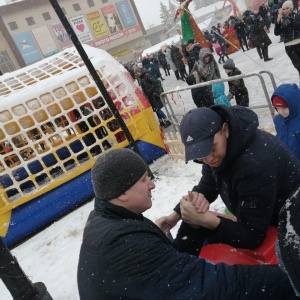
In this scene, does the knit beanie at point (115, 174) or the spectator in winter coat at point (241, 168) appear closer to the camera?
the knit beanie at point (115, 174)

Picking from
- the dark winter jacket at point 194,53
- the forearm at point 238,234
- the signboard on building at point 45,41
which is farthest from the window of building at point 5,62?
the forearm at point 238,234

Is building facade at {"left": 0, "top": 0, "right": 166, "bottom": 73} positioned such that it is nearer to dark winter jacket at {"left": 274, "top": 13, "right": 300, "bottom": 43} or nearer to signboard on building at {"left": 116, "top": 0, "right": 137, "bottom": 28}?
signboard on building at {"left": 116, "top": 0, "right": 137, "bottom": 28}

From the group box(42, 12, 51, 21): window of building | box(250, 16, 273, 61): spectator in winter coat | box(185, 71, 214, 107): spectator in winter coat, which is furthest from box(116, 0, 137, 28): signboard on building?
box(185, 71, 214, 107): spectator in winter coat

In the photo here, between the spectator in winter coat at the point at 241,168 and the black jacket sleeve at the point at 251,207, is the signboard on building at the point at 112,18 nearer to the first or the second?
the spectator in winter coat at the point at 241,168

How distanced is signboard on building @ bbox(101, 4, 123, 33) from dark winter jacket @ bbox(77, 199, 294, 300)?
1878 inches

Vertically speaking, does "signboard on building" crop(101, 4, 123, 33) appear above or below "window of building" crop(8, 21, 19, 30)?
below

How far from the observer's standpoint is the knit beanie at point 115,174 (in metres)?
1.46

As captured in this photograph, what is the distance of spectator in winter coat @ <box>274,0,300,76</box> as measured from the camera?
6387 mm

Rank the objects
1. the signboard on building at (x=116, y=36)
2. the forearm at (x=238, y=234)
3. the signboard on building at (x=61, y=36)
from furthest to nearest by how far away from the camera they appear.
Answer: the signboard on building at (x=116, y=36) → the signboard on building at (x=61, y=36) → the forearm at (x=238, y=234)

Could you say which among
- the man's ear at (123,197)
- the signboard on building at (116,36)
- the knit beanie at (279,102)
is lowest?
the knit beanie at (279,102)

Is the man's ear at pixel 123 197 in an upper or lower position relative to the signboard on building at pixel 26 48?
lower

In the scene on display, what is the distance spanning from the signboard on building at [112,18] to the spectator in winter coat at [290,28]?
1657 inches

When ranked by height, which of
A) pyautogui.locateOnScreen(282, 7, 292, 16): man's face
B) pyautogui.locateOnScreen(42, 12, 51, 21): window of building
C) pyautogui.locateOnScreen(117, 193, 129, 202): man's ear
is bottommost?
pyautogui.locateOnScreen(117, 193, 129, 202): man's ear

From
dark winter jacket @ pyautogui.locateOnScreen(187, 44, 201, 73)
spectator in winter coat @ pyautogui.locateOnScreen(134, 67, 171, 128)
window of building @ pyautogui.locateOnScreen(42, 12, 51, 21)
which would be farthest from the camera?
window of building @ pyautogui.locateOnScreen(42, 12, 51, 21)
